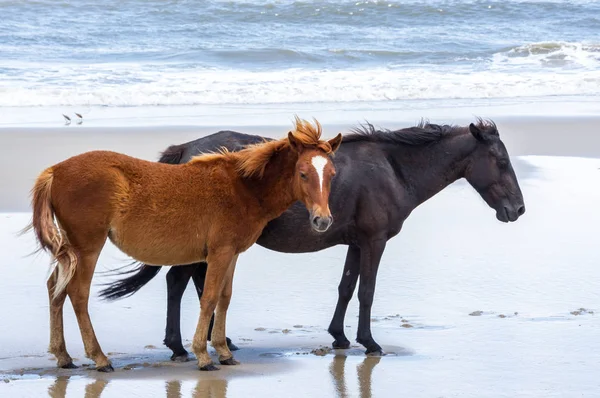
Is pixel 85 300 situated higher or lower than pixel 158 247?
lower

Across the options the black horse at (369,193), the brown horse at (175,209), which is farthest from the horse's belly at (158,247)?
the black horse at (369,193)

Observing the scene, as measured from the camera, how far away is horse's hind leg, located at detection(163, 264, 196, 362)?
19.7ft

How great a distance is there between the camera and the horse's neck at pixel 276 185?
5.73 meters

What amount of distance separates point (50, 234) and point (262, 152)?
48.6 inches

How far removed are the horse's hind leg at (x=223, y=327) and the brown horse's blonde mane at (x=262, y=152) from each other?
528 mm

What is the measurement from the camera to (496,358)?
589 cm

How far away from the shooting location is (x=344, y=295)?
6.44 m

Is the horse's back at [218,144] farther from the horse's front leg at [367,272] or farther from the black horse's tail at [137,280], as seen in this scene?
the horse's front leg at [367,272]

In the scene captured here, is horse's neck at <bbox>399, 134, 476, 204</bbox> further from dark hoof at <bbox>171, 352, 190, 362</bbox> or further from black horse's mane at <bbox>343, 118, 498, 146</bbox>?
dark hoof at <bbox>171, 352, 190, 362</bbox>

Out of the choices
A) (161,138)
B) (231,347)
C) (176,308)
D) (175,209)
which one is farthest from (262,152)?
(161,138)

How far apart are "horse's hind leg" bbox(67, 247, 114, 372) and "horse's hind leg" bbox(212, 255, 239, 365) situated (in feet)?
2.11

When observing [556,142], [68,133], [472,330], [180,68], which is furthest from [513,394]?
[180,68]

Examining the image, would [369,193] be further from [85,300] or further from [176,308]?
[85,300]

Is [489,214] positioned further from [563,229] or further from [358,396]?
[358,396]
